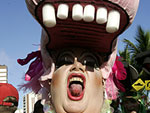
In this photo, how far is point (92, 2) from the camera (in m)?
2.06

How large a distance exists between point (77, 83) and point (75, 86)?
0.19ft

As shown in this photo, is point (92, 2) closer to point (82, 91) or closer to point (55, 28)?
point (55, 28)

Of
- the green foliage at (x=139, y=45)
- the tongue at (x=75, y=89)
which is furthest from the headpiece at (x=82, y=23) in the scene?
the green foliage at (x=139, y=45)

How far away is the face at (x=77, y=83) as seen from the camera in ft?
7.61

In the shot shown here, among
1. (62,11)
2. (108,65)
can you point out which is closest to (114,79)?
(108,65)

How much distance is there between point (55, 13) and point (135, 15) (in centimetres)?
69

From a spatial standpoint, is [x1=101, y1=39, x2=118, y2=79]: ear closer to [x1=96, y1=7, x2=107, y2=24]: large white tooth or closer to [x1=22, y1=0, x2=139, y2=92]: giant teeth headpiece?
[x1=22, y1=0, x2=139, y2=92]: giant teeth headpiece

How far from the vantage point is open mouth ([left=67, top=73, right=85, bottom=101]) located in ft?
7.54

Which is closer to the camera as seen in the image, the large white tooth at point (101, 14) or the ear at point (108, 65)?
the large white tooth at point (101, 14)

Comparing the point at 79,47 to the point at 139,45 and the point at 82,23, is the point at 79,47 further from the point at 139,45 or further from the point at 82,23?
the point at 139,45

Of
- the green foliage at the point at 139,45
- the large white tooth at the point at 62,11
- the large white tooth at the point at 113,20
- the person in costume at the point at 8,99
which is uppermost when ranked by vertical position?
the green foliage at the point at 139,45

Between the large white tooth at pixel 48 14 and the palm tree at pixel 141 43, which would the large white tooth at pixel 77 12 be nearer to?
the large white tooth at pixel 48 14

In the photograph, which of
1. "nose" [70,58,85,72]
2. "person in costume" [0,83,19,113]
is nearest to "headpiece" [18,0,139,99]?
"nose" [70,58,85,72]

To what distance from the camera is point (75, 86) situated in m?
2.30
